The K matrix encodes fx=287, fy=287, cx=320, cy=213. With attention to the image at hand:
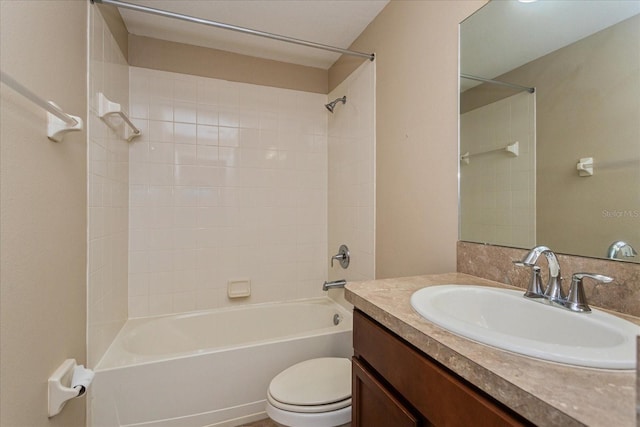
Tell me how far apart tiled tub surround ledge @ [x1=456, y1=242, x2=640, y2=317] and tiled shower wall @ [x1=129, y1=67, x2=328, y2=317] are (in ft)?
4.88

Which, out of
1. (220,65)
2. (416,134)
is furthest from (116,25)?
(416,134)

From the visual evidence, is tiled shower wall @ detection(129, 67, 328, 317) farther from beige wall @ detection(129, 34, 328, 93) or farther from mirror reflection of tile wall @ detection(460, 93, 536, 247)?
mirror reflection of tile wall @ detection(460, 93, 536, 247)

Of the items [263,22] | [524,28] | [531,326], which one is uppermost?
[263,22]

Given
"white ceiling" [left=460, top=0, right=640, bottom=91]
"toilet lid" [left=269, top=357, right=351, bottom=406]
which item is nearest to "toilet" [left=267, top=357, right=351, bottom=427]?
"toilet lid" [left=269, top=357, right=351, bottom=406]

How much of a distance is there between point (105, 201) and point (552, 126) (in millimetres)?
1984

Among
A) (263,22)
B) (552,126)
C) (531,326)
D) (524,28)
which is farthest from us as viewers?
(263,22)

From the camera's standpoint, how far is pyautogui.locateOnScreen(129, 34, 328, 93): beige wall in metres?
1.97

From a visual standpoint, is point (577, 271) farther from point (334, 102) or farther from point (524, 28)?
point (334, 102)

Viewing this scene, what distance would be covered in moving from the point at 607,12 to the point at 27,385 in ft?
6.45

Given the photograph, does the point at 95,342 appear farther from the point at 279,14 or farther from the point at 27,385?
the point at 279,14

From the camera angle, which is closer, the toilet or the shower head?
the toilet

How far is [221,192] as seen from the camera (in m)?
2.18

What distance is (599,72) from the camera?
2.57 feet

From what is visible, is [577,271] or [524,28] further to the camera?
[524,28]
